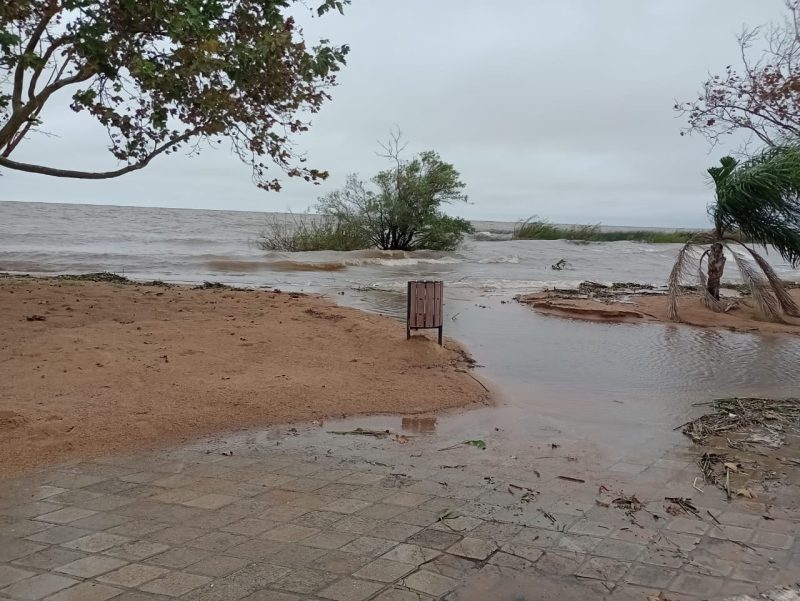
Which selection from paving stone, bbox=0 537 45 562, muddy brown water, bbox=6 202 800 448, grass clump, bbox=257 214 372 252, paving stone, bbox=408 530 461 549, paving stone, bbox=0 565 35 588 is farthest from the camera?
grass clump, bbox=257 214 372 252

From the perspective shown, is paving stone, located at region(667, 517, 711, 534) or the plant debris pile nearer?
paving stone, located at region(667, 517, 711, 534)

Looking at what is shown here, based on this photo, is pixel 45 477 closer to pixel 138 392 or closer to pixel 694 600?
pixel 138 392

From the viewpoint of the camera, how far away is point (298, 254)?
1015 inches

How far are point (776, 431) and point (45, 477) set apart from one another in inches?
210

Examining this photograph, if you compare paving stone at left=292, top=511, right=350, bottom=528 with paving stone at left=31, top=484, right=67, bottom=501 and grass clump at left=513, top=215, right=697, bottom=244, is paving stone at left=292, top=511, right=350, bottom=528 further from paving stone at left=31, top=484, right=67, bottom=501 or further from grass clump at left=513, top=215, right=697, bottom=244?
grass clump at left=513, top=215, right=697, bottom=244

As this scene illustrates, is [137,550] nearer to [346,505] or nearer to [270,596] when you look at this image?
[270,596]

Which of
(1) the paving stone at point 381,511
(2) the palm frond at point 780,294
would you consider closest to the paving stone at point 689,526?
(1) the paving stone at point 381,511

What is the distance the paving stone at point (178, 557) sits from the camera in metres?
2.93

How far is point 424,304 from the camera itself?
770 cm

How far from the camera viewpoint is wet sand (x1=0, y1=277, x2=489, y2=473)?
15.9 ft

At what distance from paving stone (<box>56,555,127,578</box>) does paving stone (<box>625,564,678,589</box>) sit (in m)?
2.29

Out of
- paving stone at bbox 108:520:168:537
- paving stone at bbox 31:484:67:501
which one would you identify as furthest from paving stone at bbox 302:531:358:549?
paving stone at bbox 31:484:67:501

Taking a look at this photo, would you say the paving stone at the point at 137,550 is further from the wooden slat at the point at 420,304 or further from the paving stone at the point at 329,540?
the wooden slat at the point at 420,304

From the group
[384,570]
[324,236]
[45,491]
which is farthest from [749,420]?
[324,236]
